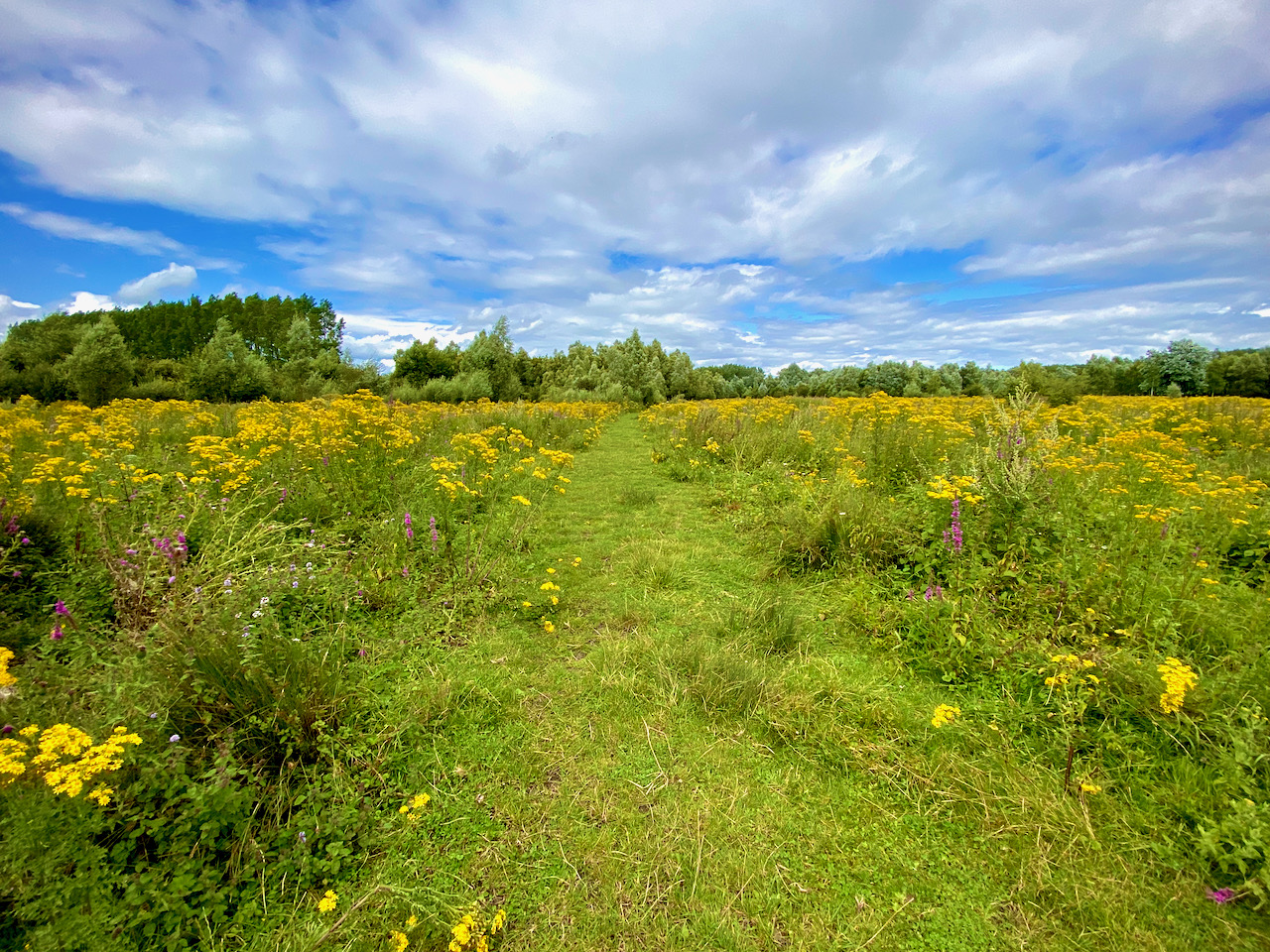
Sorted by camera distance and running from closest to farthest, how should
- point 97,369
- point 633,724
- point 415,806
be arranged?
point 415,806
point 633,724
point 97,369

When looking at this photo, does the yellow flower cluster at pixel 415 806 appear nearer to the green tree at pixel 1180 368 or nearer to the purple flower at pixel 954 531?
the purple flower at pixel 954 531

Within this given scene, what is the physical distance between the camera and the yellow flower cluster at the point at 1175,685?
2209 millimetres

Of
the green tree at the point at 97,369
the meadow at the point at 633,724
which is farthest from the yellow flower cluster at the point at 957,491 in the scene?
the green tree at the point at 97,369

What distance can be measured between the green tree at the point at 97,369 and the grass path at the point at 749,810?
25.6 meters

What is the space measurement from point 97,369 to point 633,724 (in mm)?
28718

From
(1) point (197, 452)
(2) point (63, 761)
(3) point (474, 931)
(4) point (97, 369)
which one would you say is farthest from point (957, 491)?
(4) point (97, 369)

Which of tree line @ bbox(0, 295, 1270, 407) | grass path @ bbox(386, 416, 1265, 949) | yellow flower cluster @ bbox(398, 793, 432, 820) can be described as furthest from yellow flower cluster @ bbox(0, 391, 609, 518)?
tree line @ bbox(0, 295, 1270, 407)

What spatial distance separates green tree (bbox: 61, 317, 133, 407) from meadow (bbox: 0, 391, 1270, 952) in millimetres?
21223

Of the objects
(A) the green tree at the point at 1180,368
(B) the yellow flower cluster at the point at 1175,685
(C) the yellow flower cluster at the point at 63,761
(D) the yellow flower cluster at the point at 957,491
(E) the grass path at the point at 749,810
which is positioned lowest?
(E) the grass path at the point at 749,810

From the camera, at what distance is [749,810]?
221 centimetres

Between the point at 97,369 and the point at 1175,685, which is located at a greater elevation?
the point at 97,369

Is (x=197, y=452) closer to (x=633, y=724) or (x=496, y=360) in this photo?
(x=633, y=724)

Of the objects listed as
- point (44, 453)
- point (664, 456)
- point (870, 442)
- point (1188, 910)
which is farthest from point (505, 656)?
point (664, 456)

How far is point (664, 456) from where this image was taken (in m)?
11.5
